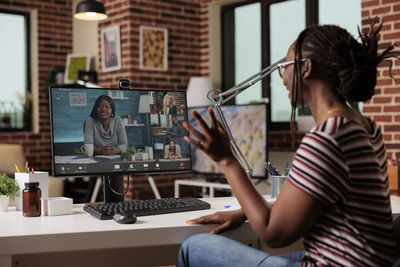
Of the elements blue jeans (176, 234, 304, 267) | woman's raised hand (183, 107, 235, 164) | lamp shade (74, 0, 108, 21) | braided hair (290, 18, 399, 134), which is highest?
lamp shade (74, 0, 108, 21)

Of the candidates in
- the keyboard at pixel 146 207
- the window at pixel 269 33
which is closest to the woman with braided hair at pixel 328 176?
the keyboard at pixel 146 207

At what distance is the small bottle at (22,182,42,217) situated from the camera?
5.52ft

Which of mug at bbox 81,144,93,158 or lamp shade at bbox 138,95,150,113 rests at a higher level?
lamp shade at bbox 138,95,150,113

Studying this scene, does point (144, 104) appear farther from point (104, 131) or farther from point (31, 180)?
point (31, 180)

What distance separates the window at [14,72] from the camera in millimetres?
5660

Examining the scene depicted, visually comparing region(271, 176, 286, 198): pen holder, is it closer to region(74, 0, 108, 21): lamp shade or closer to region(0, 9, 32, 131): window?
region(74, 0, 108, 21): lamp shade

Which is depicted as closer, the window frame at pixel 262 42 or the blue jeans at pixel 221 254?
the blue jeans at pixel 221 254

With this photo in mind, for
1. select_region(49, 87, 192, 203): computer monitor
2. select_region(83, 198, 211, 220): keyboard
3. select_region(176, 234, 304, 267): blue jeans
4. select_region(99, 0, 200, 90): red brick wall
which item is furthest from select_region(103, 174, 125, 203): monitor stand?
select_region(99, 0, 200, 90): red brick wall

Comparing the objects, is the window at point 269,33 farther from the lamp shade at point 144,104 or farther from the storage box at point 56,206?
the storage box at point 56,206

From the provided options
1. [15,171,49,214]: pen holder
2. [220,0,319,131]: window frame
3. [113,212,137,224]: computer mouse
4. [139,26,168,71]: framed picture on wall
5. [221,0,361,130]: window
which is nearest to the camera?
[113,212,137,224]: computer mouse

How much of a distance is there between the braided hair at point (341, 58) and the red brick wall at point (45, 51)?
15.8 ft

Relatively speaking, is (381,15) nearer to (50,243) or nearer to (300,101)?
(300,101)

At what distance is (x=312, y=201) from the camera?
1153mm

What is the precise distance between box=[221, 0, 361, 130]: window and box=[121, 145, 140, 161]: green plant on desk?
9.05 feet
